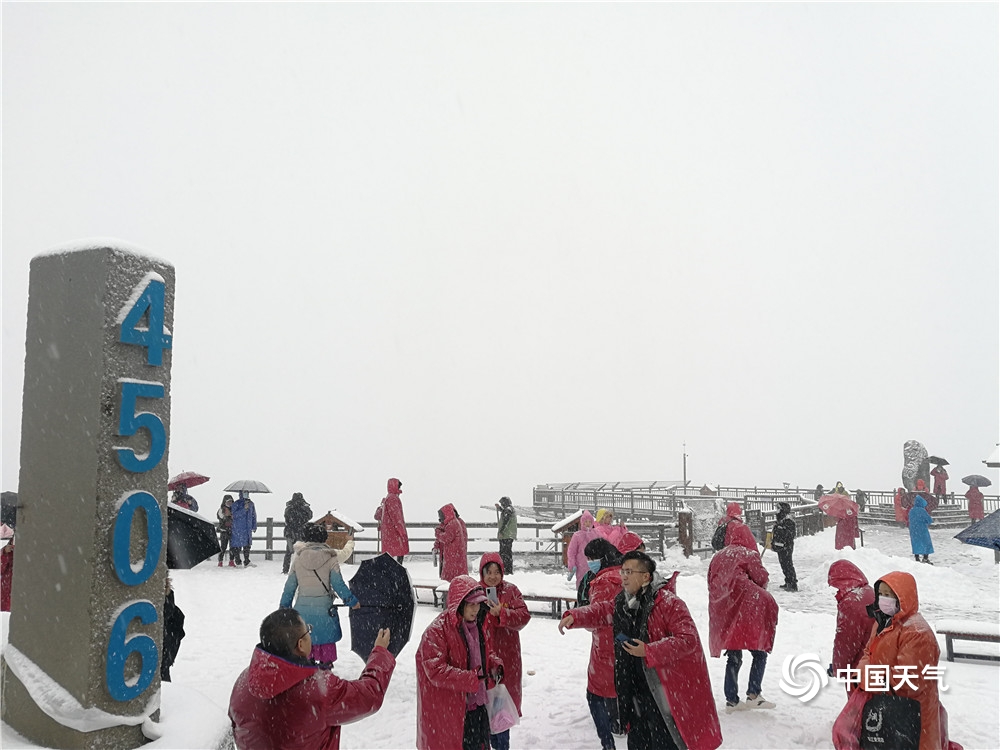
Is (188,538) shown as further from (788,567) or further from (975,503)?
(975,503)

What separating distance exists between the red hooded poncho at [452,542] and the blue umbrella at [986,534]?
25.5ft

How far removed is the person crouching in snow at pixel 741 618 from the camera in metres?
6.46

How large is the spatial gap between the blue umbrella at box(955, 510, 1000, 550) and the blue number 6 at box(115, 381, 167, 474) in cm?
661

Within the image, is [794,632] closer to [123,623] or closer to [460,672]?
[460,672]

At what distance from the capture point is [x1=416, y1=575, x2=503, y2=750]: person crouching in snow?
434 cm

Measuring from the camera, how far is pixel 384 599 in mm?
7137

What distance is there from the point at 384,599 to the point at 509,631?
2061mm

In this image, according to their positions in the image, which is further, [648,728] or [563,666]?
[563,666]

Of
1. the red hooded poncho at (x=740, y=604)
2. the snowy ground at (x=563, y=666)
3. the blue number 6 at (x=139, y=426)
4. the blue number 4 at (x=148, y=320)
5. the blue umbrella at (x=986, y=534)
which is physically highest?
the blue number 4 at (x=148, y=320)

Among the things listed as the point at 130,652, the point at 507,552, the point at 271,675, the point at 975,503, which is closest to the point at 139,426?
the point at 130,652

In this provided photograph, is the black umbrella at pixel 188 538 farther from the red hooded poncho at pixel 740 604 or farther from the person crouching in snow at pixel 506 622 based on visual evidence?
the red hooded poncho at pixel 740 604

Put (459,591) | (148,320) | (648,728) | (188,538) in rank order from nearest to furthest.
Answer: (648,728), (459,591), (148,320), (188,538)

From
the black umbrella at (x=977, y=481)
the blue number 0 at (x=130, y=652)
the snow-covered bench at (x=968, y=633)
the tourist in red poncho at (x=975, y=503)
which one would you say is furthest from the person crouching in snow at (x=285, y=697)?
the black umbrella at (x=977, y=481)

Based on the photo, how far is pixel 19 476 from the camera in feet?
15.2
